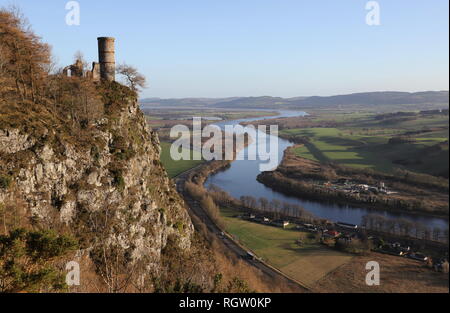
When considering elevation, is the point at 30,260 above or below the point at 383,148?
below

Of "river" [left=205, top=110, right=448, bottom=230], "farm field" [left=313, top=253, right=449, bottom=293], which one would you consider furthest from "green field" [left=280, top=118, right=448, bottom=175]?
"farm field" [left=313, top=253, right=449, bottom=293]

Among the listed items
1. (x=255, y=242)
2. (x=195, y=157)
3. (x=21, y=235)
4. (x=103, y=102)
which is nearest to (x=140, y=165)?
(x=103, y=102)

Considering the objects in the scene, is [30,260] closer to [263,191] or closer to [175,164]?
[263,191]

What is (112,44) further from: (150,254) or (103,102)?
(150,254)

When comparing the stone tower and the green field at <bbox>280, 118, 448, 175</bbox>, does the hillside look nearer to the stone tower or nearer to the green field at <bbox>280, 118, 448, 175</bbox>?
the stone tower

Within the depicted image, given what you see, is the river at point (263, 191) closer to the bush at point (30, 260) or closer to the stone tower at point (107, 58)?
the bush at point (30, 260)

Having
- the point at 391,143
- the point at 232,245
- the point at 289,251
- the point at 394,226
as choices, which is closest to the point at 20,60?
the point at 391,143
